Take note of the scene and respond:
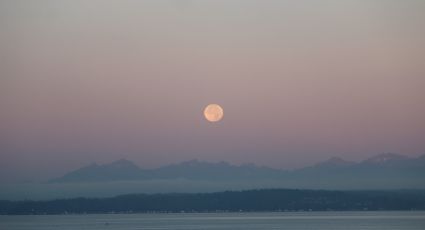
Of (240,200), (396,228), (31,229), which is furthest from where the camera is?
(240,200)

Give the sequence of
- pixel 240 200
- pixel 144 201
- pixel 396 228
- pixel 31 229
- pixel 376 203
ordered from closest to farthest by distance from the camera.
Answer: pixel 396 228 → pixel 31 229 → pixel 376 203 → pixel 240 200 → pixel 144 201

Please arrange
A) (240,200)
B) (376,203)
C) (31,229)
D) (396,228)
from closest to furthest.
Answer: (396,228) → (31,229) → (376,203) → (240,200)

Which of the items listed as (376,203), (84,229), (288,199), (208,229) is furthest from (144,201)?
(208,229)

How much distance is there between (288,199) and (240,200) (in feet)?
42.4

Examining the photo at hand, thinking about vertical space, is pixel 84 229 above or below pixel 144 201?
below

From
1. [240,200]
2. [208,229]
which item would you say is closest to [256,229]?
[208,229]

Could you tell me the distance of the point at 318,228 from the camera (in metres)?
91.1

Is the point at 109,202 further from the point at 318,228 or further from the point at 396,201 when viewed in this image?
the point at 318,228

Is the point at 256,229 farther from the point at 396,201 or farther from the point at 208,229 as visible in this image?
the point at 396,201

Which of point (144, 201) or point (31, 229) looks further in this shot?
point (144, 201)

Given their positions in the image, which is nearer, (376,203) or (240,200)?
(376,203)

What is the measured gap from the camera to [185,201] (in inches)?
6521

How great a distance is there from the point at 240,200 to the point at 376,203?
24.5m

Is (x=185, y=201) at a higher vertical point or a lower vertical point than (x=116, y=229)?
higher
